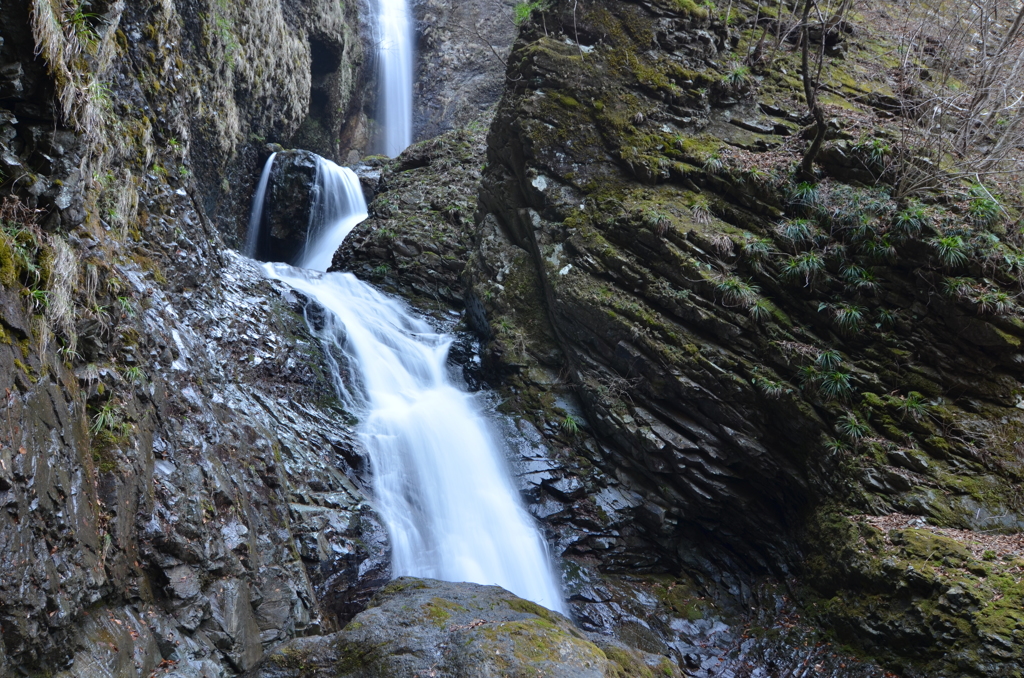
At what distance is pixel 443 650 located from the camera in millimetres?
4098

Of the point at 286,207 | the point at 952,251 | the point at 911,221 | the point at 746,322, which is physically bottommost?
the point at 286,207

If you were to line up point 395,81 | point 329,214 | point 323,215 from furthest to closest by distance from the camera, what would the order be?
point 395,81, point 329,214, point 323,215

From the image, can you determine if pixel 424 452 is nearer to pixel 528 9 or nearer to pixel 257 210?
pixel 257 210

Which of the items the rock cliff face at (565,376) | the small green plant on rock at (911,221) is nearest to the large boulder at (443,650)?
the rock cliff face at (565,376)

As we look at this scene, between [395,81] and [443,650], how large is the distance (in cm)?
2513

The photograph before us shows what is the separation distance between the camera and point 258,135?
585 inches

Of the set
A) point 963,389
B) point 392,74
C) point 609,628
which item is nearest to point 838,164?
point 963,389

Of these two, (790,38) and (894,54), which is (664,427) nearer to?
(790,38)

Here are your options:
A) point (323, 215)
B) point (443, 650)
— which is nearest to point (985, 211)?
point (443, 650)

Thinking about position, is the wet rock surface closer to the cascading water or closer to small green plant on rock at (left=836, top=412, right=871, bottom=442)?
the cascading water

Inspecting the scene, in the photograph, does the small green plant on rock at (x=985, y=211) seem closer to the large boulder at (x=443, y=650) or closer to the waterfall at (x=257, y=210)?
the large boulder at (x=443, y=650)

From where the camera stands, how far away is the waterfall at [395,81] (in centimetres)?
2483

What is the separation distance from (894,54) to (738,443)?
31.4 ft

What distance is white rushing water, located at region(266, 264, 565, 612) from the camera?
8.02 metres
